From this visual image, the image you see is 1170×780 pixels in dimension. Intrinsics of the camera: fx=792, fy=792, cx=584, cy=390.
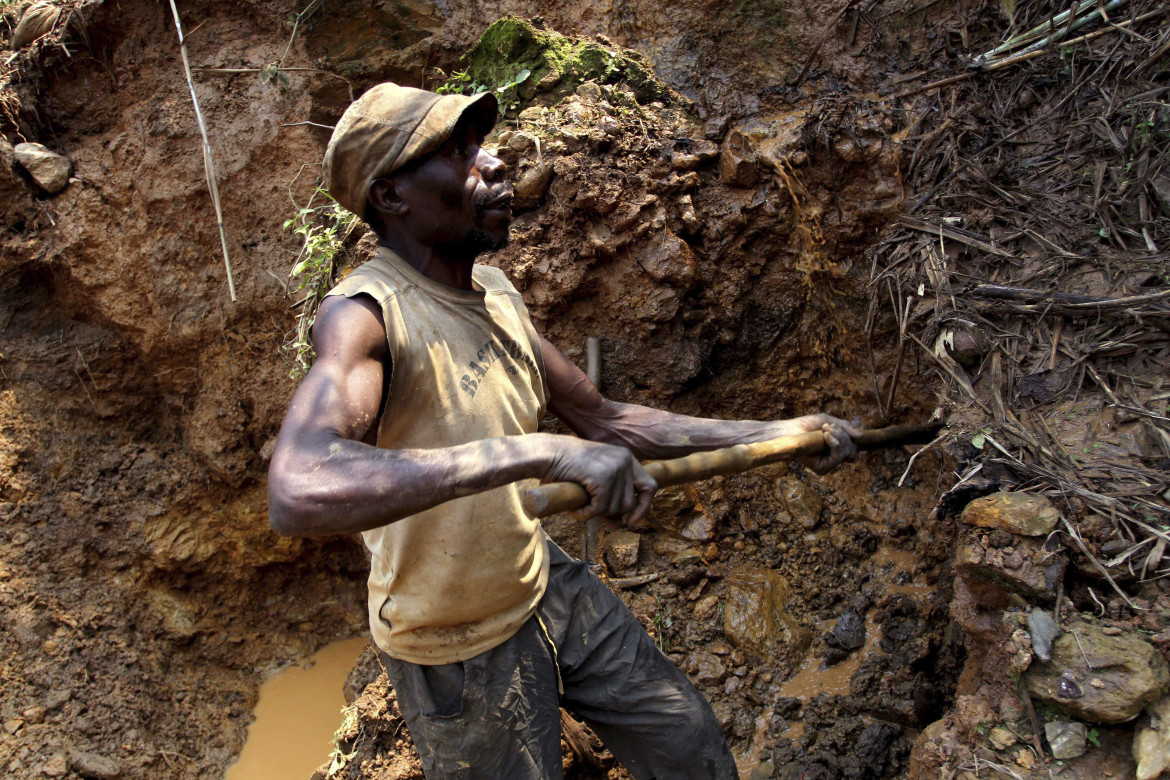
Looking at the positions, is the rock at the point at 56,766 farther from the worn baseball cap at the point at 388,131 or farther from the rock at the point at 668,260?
the rock at the point at 668,260

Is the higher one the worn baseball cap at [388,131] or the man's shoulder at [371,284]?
the worn baseball cap at [388,131]

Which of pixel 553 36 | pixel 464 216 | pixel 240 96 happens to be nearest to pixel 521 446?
pixel 464 216

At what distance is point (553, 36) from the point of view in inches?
149

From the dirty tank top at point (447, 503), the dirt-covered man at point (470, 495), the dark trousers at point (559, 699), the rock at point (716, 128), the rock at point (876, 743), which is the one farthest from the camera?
the rock at point (716, 128)

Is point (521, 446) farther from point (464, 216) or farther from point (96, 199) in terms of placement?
point (96, 199)

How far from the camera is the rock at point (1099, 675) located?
1979mm

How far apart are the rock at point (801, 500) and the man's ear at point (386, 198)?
2.38m

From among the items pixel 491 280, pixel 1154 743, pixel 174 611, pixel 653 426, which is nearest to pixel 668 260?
pixel 653 426

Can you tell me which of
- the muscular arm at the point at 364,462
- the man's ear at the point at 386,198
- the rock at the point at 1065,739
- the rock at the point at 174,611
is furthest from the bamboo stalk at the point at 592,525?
the rock at the point at 174,611

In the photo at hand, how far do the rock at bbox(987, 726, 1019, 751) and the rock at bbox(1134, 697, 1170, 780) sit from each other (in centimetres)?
28

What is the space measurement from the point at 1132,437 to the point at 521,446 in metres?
1.96

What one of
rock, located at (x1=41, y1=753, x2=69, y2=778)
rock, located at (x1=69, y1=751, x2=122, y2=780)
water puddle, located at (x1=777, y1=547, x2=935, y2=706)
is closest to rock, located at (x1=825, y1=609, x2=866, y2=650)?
water puddle, located at (x1=777, y1=547, x2=935, y2=706)

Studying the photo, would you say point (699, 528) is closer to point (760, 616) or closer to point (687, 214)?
point (760, 616)

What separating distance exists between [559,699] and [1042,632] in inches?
53.0
